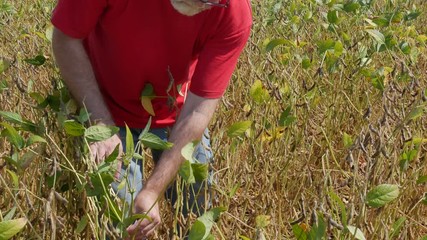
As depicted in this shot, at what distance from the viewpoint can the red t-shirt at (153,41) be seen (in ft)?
4.23

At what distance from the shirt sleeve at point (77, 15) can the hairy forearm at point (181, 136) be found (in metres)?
0.25

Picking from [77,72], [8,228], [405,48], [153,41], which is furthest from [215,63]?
[405,48]

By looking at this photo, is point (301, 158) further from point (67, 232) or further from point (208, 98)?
point (67, 232)

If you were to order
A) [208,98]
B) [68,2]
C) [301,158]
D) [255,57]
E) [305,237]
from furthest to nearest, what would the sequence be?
1. [255,57]
2. [301,158]
3. [208,98]
4. [68,2]
5. [305,237]

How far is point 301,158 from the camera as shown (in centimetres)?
189

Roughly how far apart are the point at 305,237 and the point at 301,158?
850 millimetres

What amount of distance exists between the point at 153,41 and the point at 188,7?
5.9 inches

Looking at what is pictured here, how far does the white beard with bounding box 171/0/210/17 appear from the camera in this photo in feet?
4.03

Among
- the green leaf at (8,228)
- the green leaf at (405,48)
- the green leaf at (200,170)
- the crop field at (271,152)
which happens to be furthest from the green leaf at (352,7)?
the green leaf at (8,228)

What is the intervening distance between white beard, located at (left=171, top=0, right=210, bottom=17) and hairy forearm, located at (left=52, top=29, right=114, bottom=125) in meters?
0.21

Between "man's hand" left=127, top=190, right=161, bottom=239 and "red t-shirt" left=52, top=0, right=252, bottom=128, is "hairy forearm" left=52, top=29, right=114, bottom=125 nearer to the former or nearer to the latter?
"red t-shirt" left=52, top=0, right=252, bottom=128

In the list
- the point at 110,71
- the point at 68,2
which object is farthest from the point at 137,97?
the point at 68,2

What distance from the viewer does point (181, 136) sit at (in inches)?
52.3

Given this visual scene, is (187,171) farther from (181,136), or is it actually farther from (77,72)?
(77,72)
